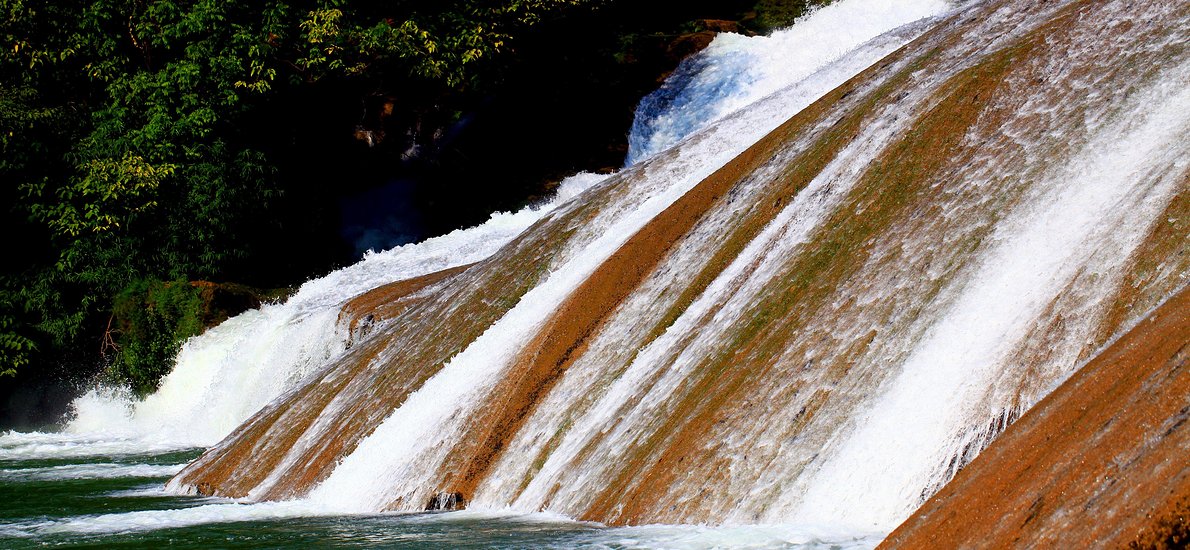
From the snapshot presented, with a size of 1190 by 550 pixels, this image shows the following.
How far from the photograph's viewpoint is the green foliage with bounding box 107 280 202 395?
23969 mm

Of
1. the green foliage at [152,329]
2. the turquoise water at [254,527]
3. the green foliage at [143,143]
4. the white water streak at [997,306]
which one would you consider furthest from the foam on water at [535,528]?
the green foliage at [143,143]

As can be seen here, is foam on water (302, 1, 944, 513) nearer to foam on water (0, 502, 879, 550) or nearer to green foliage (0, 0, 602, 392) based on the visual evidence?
foam on water (0, 502, 879, 550)

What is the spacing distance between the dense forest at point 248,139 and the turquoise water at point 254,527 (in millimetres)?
9254

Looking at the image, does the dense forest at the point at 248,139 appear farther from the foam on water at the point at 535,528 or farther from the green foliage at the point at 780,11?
the foam on water at the point at 535,528

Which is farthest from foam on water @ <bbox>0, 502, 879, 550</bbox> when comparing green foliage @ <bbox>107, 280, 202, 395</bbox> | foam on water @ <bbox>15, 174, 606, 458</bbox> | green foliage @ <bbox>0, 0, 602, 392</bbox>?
green foliage @ <bbox>0, 0, 602, 392</bbox>

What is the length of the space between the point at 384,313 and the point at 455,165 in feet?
39.3

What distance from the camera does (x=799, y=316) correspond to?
28.0 ft

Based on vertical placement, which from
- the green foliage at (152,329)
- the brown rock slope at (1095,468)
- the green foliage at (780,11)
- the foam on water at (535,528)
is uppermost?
the green foliage at (780,11)

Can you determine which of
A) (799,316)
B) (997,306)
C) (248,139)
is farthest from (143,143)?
(997,306)

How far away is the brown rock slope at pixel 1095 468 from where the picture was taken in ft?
13.7

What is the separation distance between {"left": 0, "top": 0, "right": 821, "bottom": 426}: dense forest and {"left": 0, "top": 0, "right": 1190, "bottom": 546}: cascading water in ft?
38.7

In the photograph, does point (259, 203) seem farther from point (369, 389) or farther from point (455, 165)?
point (369, 389)

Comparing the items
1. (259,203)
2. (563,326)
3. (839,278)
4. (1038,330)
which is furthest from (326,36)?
(1038,330)

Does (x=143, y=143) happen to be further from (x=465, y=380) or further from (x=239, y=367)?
(x=465, y=380)
